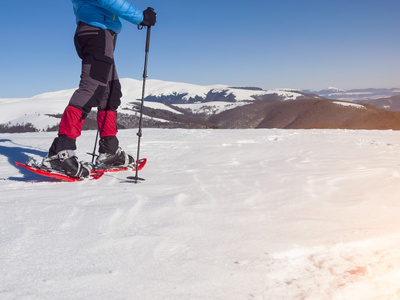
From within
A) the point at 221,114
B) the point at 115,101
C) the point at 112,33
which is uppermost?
the point at 221,114

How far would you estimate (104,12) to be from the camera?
395 centimetres

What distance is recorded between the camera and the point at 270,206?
2.52 m

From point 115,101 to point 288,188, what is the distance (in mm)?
2749

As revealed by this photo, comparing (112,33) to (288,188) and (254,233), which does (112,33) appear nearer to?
(288,188)

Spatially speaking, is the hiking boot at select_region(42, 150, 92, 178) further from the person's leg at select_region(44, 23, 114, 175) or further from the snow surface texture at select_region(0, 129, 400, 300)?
the snow surface texture at select_region(0, 129, 400, 300)

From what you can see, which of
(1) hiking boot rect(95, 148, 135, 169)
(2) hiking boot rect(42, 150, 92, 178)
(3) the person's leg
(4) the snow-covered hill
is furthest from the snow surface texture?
(4) the snow-covered hill

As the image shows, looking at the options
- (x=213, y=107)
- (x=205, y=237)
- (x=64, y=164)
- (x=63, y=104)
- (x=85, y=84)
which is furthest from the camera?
(x=213, y=107)

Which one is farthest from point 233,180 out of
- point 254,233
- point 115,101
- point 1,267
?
point 1,267

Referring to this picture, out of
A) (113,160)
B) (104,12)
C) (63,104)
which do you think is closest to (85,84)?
(104,12)

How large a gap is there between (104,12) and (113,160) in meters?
1.95

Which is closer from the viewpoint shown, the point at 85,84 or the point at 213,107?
the point at 85,84

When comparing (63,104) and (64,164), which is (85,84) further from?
(63,104)

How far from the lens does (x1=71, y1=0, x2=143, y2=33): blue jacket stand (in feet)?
12.4

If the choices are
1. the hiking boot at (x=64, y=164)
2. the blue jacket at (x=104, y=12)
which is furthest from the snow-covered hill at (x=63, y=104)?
the hiking boot at (x=64, y=164)
